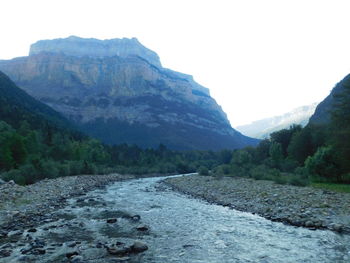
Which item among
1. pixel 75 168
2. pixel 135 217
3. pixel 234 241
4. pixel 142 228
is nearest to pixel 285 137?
pixel 75 168

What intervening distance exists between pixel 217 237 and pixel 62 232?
8.72m

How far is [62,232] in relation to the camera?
17203 millimetres

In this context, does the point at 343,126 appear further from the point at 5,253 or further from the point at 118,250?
the point at 5,253

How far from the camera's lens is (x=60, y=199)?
30.5m

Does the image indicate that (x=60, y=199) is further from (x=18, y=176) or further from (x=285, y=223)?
(x=285, y=223)

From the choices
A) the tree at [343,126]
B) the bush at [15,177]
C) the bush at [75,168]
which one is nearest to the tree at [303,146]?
the tree at [343,126]

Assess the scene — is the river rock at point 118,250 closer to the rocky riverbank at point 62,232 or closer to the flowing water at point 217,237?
the rocky riverbank at point 62,232

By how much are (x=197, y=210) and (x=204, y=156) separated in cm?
12551

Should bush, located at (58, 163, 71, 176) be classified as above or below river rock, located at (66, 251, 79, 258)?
above

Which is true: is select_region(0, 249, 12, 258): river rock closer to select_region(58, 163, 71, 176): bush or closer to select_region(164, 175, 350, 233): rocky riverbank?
select_region(164, 175, 350, 233): rocky riverbank

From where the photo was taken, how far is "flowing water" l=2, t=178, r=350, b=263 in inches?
504

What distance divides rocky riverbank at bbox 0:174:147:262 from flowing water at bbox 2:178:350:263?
0.51ft

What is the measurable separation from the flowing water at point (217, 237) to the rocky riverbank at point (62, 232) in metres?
0.16

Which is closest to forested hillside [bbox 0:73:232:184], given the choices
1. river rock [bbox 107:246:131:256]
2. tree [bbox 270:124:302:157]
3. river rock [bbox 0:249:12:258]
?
river rock [bbox 0:249:12:258]
